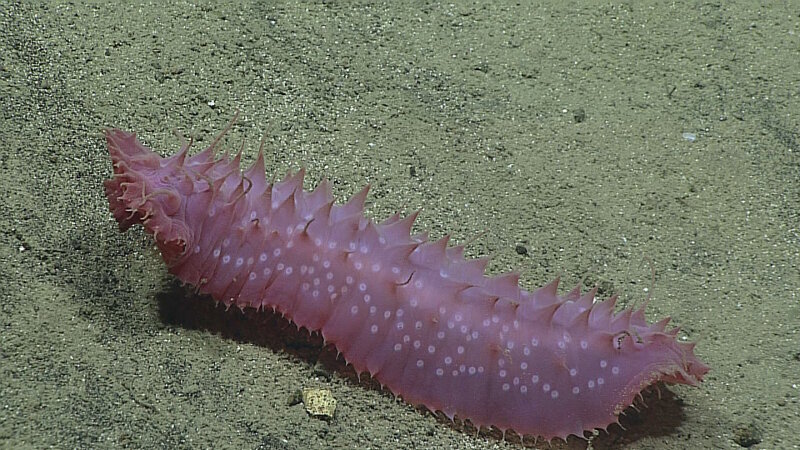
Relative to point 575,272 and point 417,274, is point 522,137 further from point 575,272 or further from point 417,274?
point 417,274

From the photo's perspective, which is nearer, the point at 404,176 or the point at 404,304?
the point at 404,304

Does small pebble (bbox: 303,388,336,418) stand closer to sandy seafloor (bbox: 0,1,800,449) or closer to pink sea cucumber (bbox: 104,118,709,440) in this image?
sandy seafloor (bbox: 0,1,800,449)

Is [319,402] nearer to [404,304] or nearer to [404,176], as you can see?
[404,304]

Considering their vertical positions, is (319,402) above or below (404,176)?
below

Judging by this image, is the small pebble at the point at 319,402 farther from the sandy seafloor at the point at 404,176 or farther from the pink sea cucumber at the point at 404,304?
the pink sea cucumber at the point at 404,304

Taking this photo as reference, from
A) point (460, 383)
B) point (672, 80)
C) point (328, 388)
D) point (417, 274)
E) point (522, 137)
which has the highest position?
point (672, 80)

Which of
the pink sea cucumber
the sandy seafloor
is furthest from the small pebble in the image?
the pink sea cucumber

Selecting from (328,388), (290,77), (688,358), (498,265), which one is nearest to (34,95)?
(290,77)

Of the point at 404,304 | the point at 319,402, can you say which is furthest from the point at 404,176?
the point at 319,402
